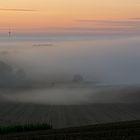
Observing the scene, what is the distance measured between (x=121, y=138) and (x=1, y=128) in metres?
68.9

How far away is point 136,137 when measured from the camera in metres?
50.1

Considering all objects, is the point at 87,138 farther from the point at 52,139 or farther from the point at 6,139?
the point at 6,139

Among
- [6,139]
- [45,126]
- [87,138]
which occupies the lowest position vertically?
[45,126]

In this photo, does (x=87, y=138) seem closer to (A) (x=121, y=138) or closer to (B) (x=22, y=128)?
(A) (x=121, y=138)

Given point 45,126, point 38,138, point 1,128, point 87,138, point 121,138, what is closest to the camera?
point 121,138

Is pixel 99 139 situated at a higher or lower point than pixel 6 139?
higher

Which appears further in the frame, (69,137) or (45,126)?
(45,126)

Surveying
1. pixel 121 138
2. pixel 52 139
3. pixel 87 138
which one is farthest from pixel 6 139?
pixel 121 138

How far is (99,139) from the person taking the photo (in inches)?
2029

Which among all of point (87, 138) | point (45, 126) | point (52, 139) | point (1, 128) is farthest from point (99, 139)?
point (45, 126)

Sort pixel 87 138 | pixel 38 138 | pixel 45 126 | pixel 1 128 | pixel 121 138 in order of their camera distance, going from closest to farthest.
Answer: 1. pixel 121 138
2. pixel 87 138
3. pixel 38 138
4. pixel 1 128
5. pixel 45 126

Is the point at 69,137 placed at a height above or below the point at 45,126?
above

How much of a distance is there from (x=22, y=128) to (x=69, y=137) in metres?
65.0

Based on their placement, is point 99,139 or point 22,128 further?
point 22,128
